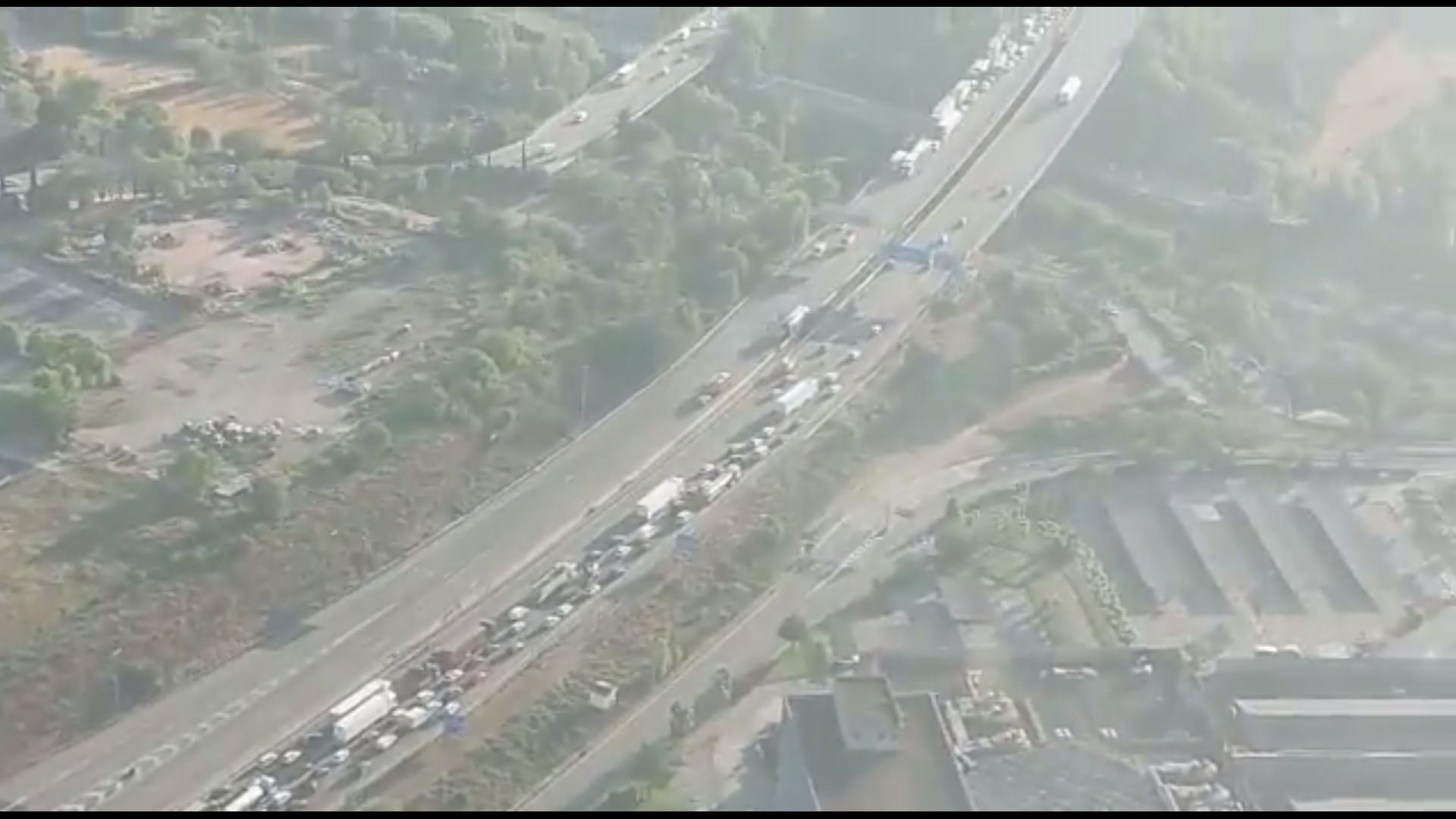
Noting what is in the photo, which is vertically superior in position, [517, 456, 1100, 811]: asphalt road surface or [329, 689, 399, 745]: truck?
[329, 689, 399, 745]: truck

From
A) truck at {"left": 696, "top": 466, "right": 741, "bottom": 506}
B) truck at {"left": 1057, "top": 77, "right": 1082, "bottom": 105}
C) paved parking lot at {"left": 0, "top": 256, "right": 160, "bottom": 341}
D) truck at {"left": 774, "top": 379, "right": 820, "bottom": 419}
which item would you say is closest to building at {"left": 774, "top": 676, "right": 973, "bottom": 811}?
truck at {"left": 696, "top": 466, "right": 741, "bottom": 506}

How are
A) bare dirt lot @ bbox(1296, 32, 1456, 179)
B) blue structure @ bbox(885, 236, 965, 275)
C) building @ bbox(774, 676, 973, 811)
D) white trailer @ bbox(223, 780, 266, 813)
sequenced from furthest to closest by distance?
bare dirt lot @ bbox(1296, 32, 1456, 179)
blue structure @ bbox(885, 236, 965, 275)
white trailer @ bbox(223, 780, 266, 813)
building @ bbox(774, 676, 973, 811)

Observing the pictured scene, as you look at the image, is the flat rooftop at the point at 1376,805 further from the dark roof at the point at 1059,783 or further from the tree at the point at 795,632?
the tree at the point at 795,632

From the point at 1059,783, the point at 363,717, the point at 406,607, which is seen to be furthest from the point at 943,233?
the point at 363,717

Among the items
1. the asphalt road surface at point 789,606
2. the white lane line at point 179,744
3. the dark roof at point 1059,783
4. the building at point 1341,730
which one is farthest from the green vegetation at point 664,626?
the building at point 1341,730

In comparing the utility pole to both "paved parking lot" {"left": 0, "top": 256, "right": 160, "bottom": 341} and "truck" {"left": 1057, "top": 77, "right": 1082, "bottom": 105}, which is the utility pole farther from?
"truck" {"left": 1057, "top": 77, "right": 1082, "bottom": 105}

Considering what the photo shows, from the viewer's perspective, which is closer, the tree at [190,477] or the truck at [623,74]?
the tree at [190,477]
